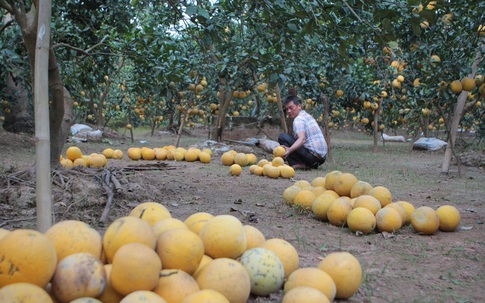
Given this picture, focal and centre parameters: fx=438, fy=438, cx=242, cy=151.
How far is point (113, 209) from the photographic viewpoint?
4.13 m

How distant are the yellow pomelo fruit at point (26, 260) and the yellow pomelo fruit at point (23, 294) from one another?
6cm

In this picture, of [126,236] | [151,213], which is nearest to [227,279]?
[126,236]

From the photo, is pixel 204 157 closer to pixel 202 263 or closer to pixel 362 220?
pixel 362 220

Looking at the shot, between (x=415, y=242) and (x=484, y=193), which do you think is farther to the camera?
(x=484, y=193)

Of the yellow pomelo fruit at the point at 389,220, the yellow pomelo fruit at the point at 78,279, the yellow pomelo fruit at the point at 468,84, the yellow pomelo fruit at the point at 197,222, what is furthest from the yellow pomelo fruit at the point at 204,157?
the yellow pomelo fruit at the point at 78,279

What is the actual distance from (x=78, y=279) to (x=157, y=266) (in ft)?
0.94

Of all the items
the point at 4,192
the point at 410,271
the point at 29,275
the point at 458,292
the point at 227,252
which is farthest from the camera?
the point at 4,192

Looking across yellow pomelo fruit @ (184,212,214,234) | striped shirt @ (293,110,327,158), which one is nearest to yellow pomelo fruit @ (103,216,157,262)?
yellow pomelo fruit @ (184,212,214,234)

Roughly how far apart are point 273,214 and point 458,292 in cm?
212

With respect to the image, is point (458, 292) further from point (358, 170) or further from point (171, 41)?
point (358, 170)

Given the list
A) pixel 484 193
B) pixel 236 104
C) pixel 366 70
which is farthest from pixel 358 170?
pixel 236 104

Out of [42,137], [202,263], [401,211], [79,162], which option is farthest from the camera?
[79,162]

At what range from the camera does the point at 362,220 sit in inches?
144

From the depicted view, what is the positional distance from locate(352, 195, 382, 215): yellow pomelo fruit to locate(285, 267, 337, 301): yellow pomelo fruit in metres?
1.82
